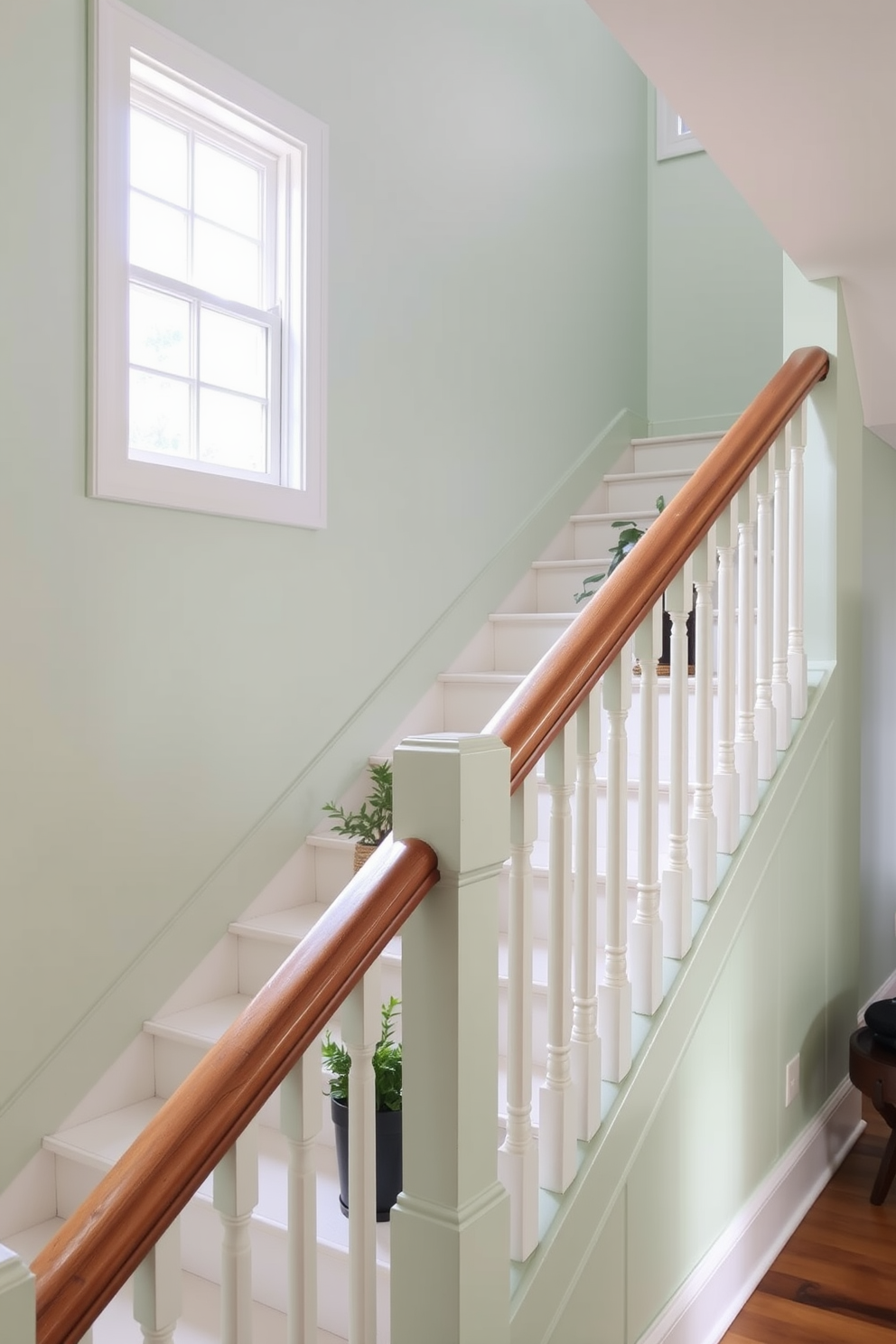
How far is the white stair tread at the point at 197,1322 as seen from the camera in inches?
71.2

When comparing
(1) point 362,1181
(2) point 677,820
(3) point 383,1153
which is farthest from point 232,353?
(1) point 362,1181

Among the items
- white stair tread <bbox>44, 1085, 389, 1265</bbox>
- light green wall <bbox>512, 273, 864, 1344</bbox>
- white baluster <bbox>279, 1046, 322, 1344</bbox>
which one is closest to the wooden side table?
light green wall <bbox>512, 273, 864, 1344</bbox>

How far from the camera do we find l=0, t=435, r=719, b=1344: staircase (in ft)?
6.09

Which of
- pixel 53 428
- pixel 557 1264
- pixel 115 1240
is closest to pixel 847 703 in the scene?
pixel 557 1264

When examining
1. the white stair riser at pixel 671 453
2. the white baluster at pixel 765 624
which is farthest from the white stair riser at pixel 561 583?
the white baluster at pixel 765 624

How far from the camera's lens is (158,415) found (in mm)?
2754

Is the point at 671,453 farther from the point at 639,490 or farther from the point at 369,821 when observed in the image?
the point at 369,821

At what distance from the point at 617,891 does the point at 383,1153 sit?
652 mm

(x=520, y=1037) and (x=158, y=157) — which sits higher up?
(x=158, y=157)

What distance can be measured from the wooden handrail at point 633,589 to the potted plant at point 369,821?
1.13m

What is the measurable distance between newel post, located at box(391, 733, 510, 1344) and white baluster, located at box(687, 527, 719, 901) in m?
0.77

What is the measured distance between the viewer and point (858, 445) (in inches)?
104

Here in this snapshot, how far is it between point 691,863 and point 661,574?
23.0 inches

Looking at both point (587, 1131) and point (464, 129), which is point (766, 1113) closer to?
point (587, 1131)
